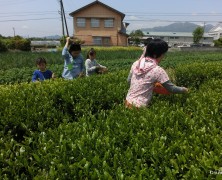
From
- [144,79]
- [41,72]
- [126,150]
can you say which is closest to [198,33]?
[41,72]

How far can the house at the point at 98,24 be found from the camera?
49769 millimetres

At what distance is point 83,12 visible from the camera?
1972 inches

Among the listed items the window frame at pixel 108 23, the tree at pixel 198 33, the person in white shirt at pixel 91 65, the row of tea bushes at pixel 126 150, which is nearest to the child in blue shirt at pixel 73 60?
the person in white shirt at pixel 91 65

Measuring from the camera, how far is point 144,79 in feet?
12.9

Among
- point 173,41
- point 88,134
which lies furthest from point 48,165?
point 173,41

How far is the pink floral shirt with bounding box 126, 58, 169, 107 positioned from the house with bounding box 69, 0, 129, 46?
1847 inches

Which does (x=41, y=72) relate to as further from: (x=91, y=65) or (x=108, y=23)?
(x=108, y=23)

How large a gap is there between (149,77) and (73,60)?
11.4 feet

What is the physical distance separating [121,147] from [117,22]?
49043 millimetres

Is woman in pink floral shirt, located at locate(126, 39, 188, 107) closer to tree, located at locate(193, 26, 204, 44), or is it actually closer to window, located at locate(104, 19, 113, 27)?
window, located at locate(104, 19, 113, 27)

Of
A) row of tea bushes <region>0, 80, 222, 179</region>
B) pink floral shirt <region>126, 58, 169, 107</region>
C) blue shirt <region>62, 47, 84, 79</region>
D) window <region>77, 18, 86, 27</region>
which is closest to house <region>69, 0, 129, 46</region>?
Result: window <region>77, 18, 86, 27</region>

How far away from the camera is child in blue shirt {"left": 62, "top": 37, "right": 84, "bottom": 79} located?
680 cm

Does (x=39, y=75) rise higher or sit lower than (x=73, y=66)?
lower

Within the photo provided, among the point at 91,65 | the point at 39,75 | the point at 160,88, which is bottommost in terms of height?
the point at 39,75
